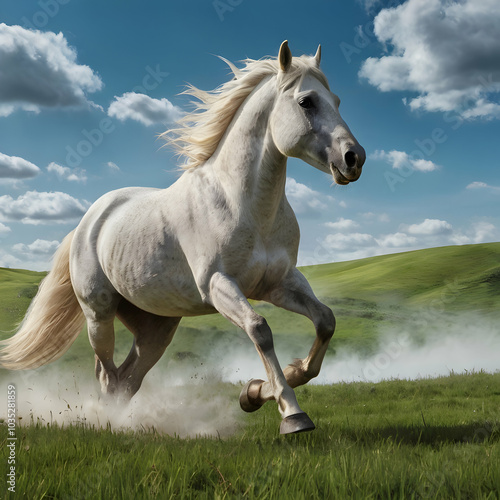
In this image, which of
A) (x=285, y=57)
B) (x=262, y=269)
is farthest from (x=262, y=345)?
(x=285, y=57)

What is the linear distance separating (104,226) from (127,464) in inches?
113

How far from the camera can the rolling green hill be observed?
1026cm

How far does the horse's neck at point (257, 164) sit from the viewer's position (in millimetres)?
3934

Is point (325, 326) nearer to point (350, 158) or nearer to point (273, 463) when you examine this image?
point (350, 158)

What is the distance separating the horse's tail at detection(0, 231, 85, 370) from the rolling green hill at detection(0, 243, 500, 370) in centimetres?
41

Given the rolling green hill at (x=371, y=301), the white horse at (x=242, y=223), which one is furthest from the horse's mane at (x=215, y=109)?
the rolling green hill at (x=371, y=301)

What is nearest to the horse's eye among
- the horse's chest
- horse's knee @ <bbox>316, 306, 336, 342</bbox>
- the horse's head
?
the horse's head

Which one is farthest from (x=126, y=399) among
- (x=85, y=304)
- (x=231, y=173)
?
(x=231, y=173)

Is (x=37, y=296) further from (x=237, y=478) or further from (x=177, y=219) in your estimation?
(x=237, y=478)

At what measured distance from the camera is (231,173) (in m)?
4.07

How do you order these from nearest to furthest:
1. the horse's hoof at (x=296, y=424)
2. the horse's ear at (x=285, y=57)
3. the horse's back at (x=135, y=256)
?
the horse's hoof at (x=296, y=424) < the horse's ear at (x=285, y=57) < the horse's back at (x=135, y=256)

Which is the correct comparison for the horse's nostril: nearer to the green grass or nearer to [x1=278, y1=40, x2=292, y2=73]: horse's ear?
[x1=278, y1=40, x2=292, y2=73]: horse's ear

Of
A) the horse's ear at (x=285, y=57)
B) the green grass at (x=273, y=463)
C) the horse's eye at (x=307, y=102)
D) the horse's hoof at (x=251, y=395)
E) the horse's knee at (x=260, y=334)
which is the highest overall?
the horse's ear at (x=285, y=57)

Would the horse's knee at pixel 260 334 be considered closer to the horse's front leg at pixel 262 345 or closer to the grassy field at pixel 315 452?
the horse's front leg at pixel 262 345
